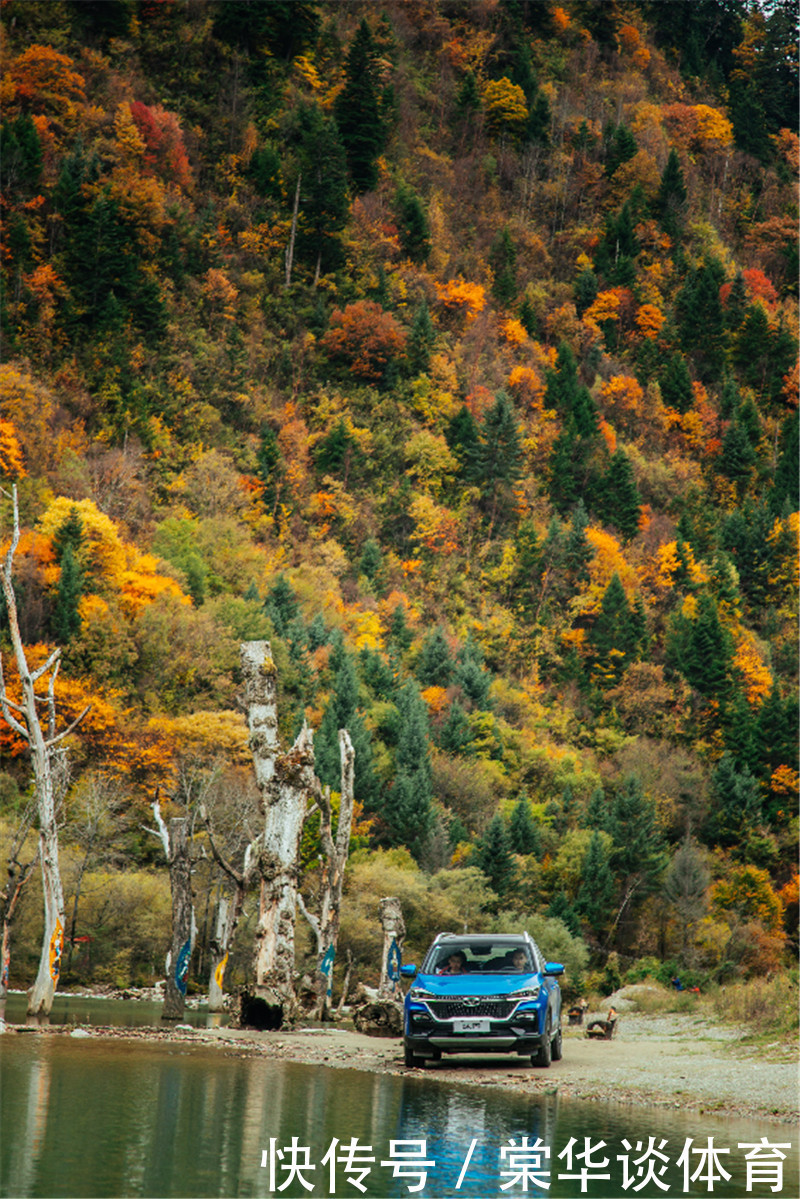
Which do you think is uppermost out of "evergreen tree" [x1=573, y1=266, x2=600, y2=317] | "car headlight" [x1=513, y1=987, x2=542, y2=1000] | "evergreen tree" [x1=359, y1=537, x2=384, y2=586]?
"evergreen tree" [x1=573, y1=266, x2=600, y2=317]

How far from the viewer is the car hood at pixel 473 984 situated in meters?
15.5

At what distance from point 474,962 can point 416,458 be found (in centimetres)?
8561

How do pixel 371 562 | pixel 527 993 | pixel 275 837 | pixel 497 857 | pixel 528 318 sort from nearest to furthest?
pixel 527 993
pixel 275 837
pixel 497 857
pixel 371 562
pixel 528 318

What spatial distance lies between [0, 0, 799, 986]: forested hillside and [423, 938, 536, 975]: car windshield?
24.4 metres

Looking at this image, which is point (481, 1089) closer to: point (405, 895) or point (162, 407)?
point (405, 895)

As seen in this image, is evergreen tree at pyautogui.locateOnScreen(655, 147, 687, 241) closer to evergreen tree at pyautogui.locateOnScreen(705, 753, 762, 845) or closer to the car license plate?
evergreen tree at pyautogui.locateOnScreen(705, 753, 762, 845)

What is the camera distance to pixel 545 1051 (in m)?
16.0

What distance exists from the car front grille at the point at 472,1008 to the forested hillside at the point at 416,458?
25539 millimetres

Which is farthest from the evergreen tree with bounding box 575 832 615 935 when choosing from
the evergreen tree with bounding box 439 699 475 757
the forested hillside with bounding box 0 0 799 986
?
the evergreen tree with bounding box 439 699 475 757

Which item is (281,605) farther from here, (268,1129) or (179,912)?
(268,1129)

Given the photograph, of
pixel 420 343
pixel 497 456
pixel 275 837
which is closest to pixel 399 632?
pixel 497 456

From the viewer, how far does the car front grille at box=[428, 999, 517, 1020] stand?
15477 millimetres

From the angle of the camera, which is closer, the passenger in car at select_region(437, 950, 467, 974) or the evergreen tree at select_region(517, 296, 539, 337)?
the passenger in car at select_region(437, 950, 467, 974)

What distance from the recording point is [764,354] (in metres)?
130
